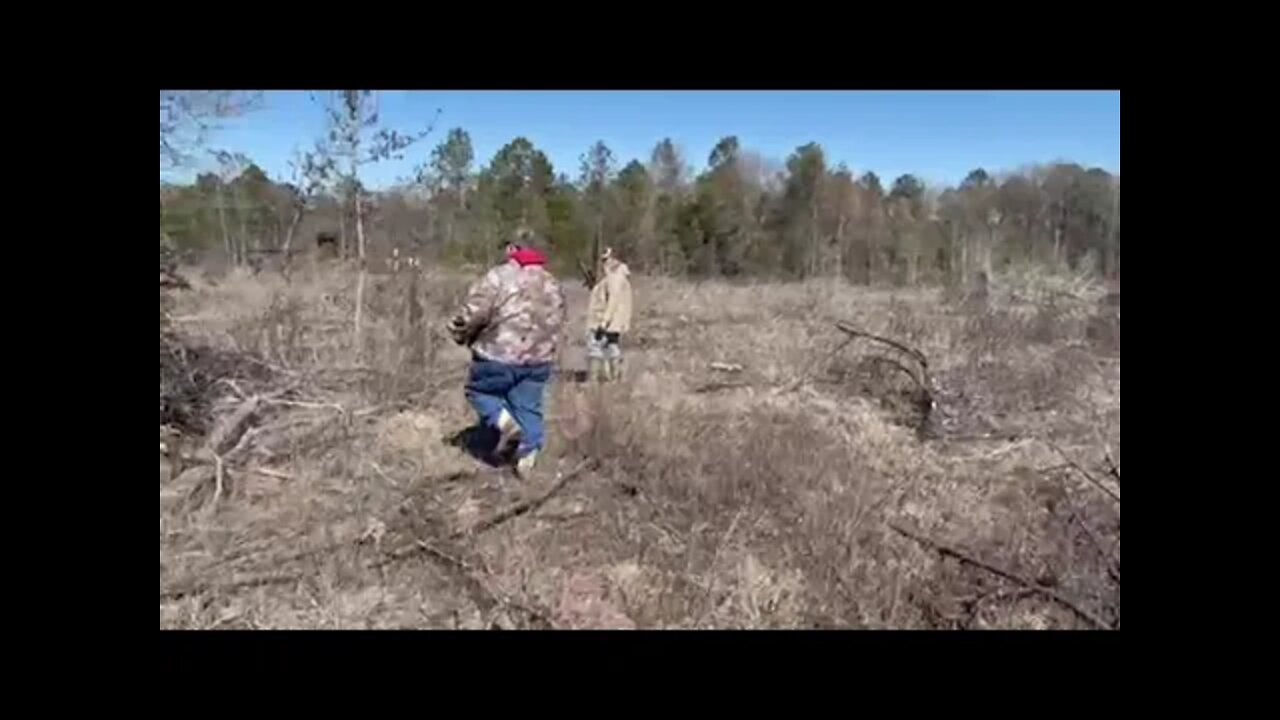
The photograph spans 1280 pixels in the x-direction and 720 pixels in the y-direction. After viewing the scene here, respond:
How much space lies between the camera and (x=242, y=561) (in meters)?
3.60

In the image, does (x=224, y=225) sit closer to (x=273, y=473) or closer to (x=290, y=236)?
(x=290, y=236)

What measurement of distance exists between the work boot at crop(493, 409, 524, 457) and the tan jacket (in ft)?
6.93

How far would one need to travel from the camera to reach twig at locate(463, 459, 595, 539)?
12.8 feet

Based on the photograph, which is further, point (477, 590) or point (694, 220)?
point (694, 220)

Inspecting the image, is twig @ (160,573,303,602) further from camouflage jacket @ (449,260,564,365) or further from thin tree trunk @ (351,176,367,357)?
thin tree trunk @ (351,176,367,357)

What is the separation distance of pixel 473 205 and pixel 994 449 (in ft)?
11.6

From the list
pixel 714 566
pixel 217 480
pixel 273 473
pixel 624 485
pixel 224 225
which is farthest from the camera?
pixel 224 225

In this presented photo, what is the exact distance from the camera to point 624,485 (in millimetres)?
4453

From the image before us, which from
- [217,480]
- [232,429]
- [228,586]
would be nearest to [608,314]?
[232,429]

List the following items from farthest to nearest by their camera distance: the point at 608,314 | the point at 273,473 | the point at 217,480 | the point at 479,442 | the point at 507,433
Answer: the point at 608,314
the point at 479,442
the point at 507,433
the point at 273,473
the point at 217,480

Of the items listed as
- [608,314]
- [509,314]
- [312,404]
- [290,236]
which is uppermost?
[290,236]

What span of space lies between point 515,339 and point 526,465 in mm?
623
